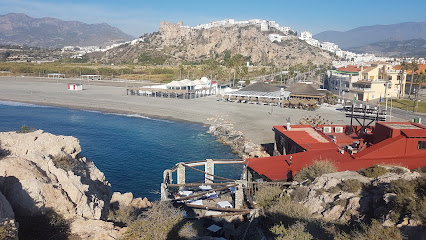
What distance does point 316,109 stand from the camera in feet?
147

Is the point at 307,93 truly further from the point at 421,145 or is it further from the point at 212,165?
the point at 212,165

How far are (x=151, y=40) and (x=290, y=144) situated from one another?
174 meters

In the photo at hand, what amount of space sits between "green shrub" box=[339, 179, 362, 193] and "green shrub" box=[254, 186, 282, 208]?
2.65 meters

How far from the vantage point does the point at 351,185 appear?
11977mm

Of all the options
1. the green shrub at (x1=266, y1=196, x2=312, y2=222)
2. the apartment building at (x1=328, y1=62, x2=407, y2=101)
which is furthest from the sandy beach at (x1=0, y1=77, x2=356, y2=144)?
the green shrub at (x1=266, y1=196, x2=312, y2=222)

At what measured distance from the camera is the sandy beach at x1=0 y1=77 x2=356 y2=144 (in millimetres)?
37781

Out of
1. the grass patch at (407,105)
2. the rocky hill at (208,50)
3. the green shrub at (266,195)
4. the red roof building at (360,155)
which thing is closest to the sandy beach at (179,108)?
the grass patch at (407,105)

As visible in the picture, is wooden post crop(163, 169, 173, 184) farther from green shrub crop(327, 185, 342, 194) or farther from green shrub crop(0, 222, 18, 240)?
green shrub crop(0, 222, 18, 240)

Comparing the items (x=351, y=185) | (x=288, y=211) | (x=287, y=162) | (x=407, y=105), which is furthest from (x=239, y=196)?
(x=407, y=105)

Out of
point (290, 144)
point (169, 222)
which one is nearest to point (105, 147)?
point (290, 144)

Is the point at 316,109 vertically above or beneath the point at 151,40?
beneath

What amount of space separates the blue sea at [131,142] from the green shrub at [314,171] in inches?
305

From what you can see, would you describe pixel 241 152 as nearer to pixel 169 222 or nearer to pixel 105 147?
pixel 105 147

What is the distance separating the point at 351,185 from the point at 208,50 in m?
153
